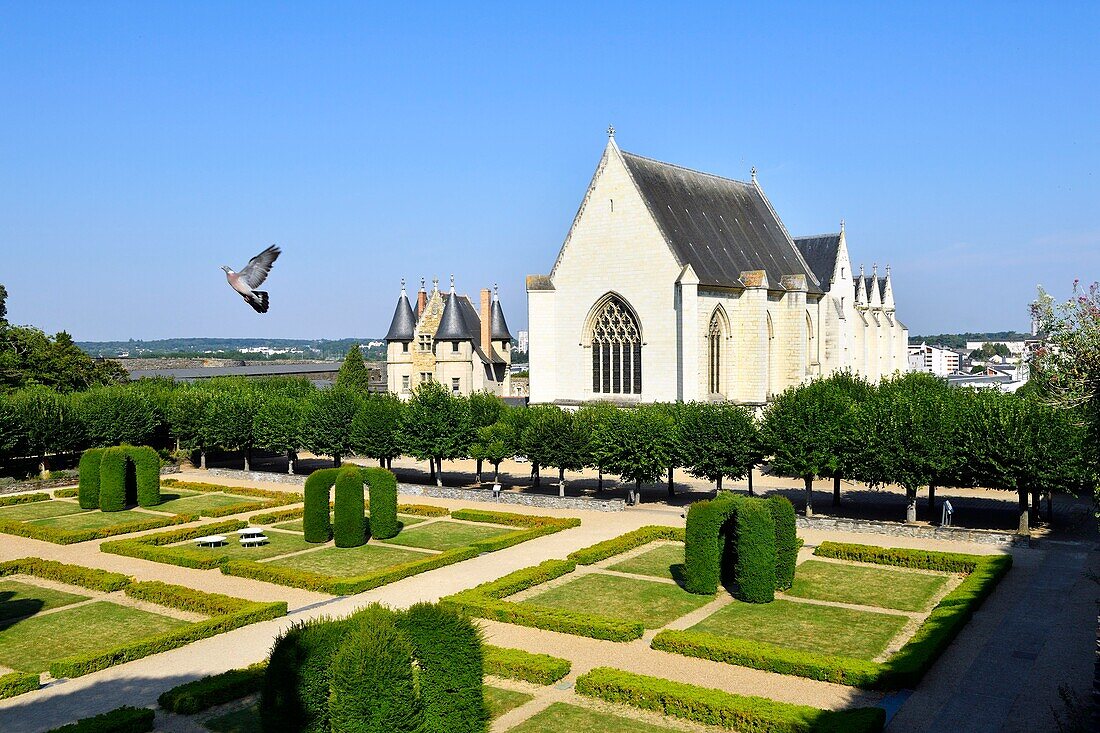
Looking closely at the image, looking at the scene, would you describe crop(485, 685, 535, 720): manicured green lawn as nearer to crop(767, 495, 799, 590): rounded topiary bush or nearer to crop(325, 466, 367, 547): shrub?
crop(767, 495, 799, 590): rounded topiary bush

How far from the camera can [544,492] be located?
142 feet

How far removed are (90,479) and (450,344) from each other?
3113 centimetres

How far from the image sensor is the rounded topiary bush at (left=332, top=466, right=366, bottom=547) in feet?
99.9

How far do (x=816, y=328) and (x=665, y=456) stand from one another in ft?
80.9

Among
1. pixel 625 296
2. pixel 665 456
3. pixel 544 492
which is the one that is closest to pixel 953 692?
pixel 665 456

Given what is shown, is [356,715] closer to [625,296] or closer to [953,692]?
[953,692]

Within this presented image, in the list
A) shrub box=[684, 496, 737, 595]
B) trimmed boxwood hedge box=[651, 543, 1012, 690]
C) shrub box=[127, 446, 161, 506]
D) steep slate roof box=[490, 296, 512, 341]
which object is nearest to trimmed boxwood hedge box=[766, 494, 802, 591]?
shrub box=[684, 496, 737, 595]

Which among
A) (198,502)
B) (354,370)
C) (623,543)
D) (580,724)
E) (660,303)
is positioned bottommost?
(580,724)

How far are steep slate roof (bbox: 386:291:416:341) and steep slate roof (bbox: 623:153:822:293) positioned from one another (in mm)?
27292

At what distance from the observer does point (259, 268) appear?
1502cm

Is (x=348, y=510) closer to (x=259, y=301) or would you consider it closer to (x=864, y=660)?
(x=259, y=301)

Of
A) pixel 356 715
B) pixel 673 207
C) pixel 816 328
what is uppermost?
pixel 673 207

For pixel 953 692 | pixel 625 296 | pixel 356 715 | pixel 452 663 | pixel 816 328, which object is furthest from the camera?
pixel 816 328

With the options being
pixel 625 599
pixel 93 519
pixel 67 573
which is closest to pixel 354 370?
pixel 93 519
